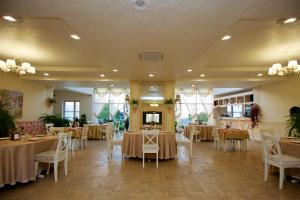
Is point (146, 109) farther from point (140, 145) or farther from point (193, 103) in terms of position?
point (193, 103)

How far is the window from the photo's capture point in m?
14.9

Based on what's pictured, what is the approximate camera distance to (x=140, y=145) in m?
6.14

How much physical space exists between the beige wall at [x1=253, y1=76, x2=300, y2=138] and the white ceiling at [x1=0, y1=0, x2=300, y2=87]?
2.28 m

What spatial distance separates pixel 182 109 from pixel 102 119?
5.86m

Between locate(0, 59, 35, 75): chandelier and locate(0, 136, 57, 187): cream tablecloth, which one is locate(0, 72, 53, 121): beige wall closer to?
locate(0, 59, 35, 75): chandelier

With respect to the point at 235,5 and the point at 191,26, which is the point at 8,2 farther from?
the point at 235,5

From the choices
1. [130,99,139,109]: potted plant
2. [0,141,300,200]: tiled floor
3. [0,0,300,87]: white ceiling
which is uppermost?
[0,0,300,87]: white ceiling

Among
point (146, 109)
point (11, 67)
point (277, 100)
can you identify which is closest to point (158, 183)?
point (11, 67)

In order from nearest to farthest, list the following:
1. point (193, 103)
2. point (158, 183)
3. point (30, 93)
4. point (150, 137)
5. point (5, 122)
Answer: point (158, 183), point (5, 122), point (150, 137), point (30, 93), point (193, 103)

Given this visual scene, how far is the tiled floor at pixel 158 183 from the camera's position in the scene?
354cm

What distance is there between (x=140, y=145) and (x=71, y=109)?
10.3 m

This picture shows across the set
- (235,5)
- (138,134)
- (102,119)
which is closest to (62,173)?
(138,134)

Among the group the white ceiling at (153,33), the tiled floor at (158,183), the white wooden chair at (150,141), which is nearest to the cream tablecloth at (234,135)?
the tiled floor at (158,183)

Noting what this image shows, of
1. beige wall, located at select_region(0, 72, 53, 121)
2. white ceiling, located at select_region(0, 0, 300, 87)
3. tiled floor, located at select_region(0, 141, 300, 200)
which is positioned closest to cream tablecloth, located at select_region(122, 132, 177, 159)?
→ tiled floor, located at select_region(0, 141, 300, 200)
